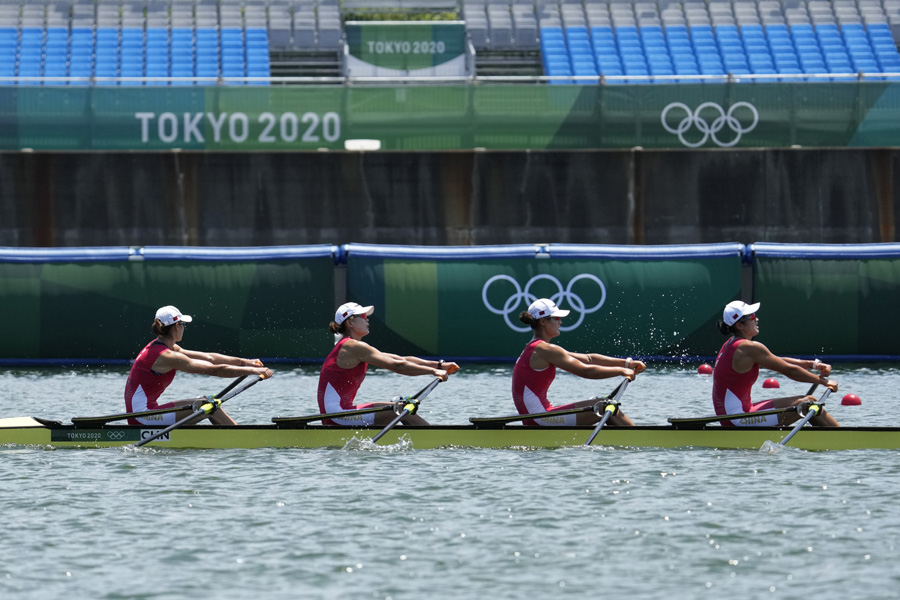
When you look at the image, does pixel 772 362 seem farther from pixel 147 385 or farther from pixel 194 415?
pixel 147 385

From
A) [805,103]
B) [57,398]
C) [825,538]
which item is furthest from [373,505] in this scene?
[805,103]

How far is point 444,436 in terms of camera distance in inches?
503

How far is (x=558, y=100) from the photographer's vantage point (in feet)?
76.7

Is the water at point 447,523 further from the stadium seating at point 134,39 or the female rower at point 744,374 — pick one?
the stadium seating at point 134,39

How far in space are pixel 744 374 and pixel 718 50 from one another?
26009 mm

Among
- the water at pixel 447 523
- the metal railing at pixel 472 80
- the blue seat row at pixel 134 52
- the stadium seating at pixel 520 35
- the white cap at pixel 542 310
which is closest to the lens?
the water at pixel 447 523

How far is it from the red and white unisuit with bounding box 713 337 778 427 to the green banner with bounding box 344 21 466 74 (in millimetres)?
24659

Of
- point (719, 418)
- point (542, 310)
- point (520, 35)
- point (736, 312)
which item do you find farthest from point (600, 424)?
point (520, 35)

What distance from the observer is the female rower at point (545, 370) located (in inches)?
497

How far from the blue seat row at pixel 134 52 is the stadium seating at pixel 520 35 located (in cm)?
4

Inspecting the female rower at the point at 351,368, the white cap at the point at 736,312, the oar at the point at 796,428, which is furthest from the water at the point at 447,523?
the white cap at the point at 736,312

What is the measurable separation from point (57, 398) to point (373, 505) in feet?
26.4

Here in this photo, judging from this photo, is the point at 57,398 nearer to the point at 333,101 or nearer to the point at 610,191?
the point at 333,101

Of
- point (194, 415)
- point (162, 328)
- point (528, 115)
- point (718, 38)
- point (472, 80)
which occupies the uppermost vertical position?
point (718, 38)
